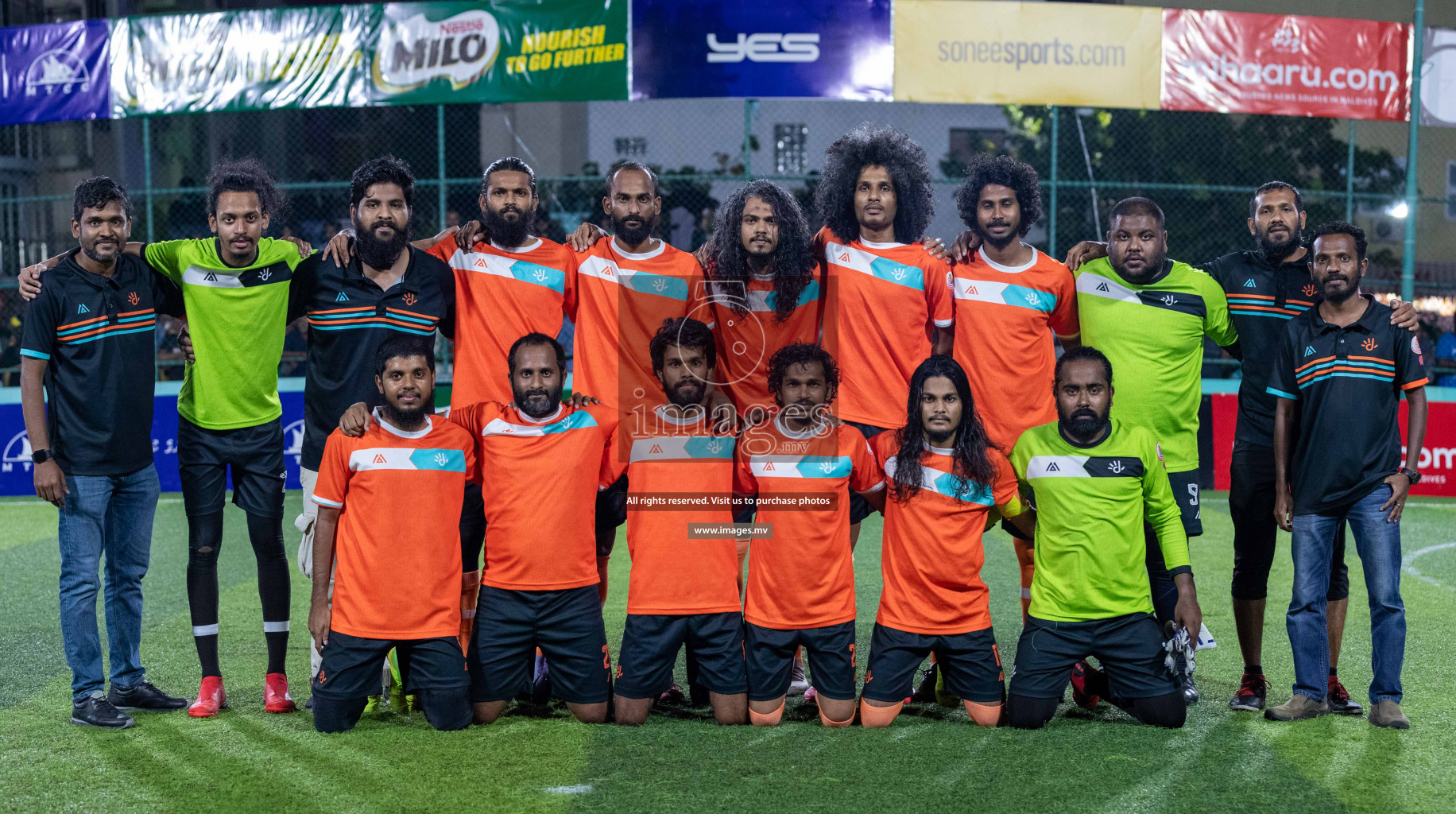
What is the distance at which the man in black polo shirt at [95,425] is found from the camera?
5.02 meters

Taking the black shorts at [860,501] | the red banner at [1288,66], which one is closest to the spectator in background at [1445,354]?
the red banner at [1288,66]

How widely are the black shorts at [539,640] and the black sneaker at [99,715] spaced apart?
145 cm

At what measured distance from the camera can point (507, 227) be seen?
5.48m

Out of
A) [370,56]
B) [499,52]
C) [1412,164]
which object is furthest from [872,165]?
[370,56]

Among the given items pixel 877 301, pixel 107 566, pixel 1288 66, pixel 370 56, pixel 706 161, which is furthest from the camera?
pixel 706 161

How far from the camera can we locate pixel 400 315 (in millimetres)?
5297

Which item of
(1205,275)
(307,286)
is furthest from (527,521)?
(1205,275)

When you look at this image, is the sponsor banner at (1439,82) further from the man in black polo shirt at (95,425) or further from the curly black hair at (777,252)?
the man in black polo shirt at (95,425)

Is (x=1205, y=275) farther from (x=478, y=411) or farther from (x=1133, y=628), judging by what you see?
(x=478, y=411)

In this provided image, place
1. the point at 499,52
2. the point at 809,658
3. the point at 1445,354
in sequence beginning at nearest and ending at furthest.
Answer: the point at 809,658
the point at 499,52
the point at 1445,354

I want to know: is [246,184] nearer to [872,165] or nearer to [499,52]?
[872,165]

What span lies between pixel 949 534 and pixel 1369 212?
23.4 m

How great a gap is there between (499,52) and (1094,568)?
1117cm

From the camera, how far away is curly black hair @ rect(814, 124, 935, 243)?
5.77 m
